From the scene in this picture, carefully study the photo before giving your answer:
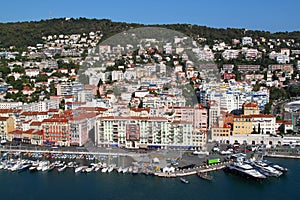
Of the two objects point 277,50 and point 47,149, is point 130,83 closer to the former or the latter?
point 47,149

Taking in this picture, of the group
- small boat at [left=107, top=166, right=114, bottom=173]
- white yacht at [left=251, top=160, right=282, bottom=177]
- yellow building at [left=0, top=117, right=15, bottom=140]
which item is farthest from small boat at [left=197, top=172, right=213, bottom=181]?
yellow building at [left=0, top=117, right=15, bottom=140]

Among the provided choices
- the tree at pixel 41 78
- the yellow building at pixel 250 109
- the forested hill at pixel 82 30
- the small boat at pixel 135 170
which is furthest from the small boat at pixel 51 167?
the forested hill at pixel 82 30

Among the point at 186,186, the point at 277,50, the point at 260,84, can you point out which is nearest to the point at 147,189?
the point at 186,186

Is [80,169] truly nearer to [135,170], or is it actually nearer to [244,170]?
[135,170]

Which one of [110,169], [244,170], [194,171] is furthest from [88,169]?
[244,170]

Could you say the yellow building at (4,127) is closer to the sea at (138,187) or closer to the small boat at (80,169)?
the sea at (138,187)
